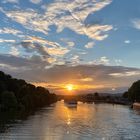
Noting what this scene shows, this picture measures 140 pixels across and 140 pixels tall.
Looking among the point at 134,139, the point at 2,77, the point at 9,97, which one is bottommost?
the point at 134,139

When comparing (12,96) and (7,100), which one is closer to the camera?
(7,100)

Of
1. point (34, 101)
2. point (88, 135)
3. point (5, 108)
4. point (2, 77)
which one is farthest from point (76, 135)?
point (34, 101)

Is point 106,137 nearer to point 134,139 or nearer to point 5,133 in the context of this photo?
point 134,139

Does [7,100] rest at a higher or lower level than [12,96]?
lower

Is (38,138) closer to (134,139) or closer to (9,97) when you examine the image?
(134,139)

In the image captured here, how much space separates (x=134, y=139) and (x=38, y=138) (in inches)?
615

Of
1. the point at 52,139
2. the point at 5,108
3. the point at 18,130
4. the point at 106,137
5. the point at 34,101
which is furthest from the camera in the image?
the point at 34,101

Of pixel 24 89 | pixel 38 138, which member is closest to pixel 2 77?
pixel 24 89

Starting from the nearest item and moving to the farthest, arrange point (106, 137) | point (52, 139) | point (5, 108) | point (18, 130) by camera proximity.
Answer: point (52, 139) → point (106, 137) → point (18, 130) → point (5, 108)

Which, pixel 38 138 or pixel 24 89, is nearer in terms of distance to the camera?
pixel 38 138

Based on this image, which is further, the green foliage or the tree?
the green foliage

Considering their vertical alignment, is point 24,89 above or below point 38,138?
above

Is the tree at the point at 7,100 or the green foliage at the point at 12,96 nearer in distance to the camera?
the tree at the point at 7,100

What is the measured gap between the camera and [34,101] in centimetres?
19288
